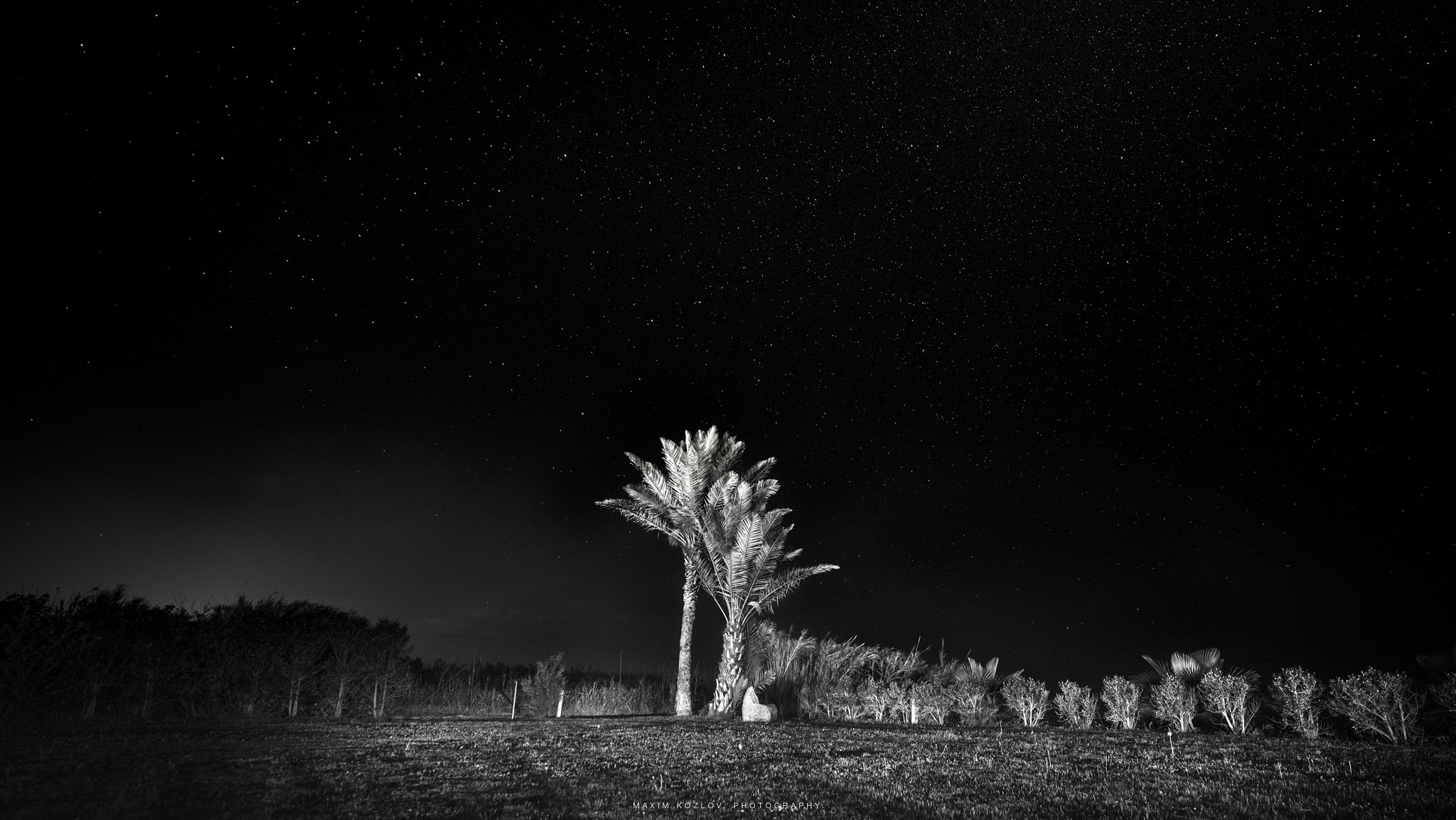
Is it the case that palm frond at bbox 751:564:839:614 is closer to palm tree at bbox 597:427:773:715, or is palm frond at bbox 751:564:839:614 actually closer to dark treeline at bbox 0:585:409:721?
palm tree at bbox 597:427:773:715

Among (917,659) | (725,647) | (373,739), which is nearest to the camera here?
(373,739)

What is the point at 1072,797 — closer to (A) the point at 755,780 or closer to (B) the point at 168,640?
(A) the point at 755,780

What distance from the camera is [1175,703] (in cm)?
1780

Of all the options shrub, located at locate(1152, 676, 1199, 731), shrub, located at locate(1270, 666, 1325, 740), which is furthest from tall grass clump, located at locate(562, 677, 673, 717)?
shrub, located at locate(1270, 666, 1325, 740)

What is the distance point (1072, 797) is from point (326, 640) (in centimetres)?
1958

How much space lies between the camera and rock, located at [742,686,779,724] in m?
18.6


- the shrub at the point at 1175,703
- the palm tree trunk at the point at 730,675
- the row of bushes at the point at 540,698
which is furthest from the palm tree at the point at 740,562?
the shrub at the point at 1175,703

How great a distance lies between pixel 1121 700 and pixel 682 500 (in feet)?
42.6

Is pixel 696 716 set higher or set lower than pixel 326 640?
lower

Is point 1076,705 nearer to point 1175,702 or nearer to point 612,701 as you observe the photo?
point 1175,702

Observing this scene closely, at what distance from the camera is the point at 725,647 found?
69.4ft

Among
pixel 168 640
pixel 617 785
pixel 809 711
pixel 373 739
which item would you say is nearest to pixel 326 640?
pixel 168 640

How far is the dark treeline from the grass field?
1740 millimetres

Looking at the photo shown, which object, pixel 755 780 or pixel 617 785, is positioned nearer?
pixel 617 785
